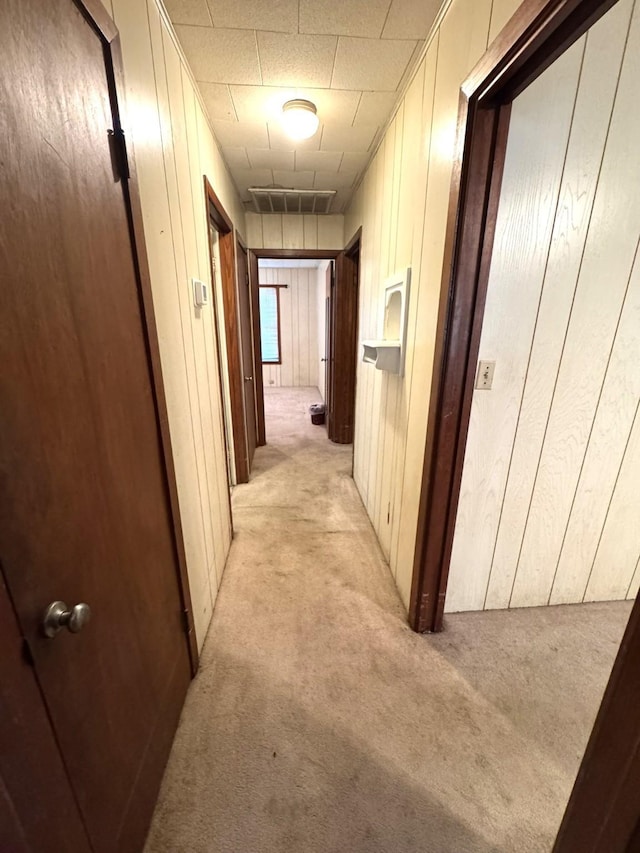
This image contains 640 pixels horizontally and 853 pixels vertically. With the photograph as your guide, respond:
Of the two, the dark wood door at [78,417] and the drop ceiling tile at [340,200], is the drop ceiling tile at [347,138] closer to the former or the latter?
the drop ceiling tile at [340,200]

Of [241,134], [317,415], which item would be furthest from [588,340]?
[317,415]

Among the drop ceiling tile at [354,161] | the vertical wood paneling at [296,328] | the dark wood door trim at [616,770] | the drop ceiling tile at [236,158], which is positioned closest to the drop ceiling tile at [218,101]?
the drop ceiling tile at [236,158]

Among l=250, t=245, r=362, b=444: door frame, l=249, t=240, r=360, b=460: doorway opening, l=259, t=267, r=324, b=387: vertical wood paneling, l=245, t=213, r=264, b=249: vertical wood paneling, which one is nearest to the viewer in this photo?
l=245, t=213, r=264, b=249: vertical wood paneling

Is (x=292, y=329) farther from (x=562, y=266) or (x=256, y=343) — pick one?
(x=562, y=266)

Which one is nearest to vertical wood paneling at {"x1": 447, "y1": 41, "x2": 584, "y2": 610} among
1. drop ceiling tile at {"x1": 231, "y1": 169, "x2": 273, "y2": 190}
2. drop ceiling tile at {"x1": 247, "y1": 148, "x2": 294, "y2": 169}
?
drop ceiling tile at {"x1": 247, "y1": 148, "x2": 294, "y2": 169}

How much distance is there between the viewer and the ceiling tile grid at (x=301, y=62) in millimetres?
1199

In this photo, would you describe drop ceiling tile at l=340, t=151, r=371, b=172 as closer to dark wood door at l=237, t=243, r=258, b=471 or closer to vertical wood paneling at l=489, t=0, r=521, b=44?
dark wood door at l=237, t=243, r=258, b=471

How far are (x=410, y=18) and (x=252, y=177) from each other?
1.62 meters

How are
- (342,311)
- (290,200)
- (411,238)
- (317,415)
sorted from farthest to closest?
1. (317,415)
2. (342,311)
3. (290,200)
4. (411,238)

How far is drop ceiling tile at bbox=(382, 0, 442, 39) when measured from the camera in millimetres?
1170

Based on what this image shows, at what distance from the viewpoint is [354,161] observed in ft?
7.64

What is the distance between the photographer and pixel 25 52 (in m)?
0.59

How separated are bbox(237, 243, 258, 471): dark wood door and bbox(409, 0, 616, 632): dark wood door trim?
2.02m

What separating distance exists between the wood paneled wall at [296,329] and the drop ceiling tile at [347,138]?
489 centimetres
